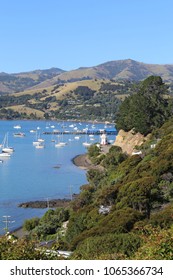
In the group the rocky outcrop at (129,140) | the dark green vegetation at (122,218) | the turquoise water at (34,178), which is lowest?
the turquoise water at (34,178)

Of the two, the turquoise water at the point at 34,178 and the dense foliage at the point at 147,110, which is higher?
the dense foliage at the point at 147,110

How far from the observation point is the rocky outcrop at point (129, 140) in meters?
42.0

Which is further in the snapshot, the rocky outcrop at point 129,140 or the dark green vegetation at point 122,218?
the rocky outcrop at point 129,140

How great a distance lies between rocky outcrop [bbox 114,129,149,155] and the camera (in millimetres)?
42000

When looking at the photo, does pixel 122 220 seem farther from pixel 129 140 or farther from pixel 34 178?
pixel 129 140

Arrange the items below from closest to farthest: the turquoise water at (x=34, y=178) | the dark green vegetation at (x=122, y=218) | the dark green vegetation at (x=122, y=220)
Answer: the dark green vegetation at (x=122, y=220)
the dark green vegetation at (x=122, y=218)
the turquoise water at (x=34, y=178)

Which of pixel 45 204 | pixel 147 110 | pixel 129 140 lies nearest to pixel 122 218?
pixel 45 204

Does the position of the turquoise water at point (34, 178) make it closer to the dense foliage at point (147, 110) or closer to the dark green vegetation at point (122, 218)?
the dark green vegetation at point (122, 218)

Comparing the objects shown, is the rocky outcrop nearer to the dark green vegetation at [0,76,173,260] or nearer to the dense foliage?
the dense foliage

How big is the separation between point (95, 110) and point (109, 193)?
369ft

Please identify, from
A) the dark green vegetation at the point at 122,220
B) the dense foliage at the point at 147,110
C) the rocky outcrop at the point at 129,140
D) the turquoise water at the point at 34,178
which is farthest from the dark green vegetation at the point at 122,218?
the dense foliage at the point at 147,110

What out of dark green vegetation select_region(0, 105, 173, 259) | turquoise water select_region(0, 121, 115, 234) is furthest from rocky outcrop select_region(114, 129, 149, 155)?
dark green vegetation select_region(0, 105, 173, 259)

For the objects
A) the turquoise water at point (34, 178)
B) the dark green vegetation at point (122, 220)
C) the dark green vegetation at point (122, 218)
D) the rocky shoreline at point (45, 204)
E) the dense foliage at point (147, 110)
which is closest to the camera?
the dark green vegetation at point (122, 220)

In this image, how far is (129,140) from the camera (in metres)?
44.8
